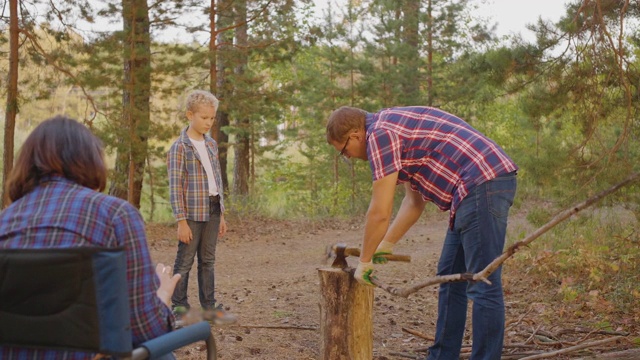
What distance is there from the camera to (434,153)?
13.0 feet

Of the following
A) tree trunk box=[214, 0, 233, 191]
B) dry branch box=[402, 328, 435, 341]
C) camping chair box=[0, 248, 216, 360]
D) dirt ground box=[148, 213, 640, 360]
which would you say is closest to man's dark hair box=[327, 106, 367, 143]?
dirt ground box=[148, 213, 640, 360]

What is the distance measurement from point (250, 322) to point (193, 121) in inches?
72.6

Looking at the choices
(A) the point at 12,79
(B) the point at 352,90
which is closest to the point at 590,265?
(A) the point at 12,79

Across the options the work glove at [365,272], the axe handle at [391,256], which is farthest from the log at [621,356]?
the work glove at [365,272]

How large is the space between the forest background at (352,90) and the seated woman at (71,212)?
457cm

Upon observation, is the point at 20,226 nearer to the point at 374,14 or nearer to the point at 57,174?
the point at 57,174

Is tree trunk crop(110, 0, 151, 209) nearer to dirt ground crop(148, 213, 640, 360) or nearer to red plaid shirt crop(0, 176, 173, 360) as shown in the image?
dirt ground crop(148, 213, 640, 360)

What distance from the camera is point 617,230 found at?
29.5 ft

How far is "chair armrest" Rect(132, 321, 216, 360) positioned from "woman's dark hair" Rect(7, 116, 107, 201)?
1.85 feet

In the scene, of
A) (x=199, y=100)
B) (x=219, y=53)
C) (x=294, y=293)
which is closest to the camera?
(x=199, y=100)

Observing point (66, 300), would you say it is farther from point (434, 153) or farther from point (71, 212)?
point (434, 153)

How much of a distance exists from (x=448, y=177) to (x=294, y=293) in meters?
4.00

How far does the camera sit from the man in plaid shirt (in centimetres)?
383

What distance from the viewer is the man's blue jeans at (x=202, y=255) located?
5.47m
